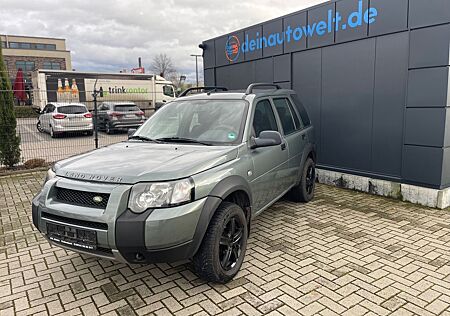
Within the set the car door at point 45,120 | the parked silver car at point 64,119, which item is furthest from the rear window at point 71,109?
the car door at point 45,120

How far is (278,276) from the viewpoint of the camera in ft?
11.2

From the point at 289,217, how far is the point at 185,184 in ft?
8.86

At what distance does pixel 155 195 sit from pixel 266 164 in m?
1.74

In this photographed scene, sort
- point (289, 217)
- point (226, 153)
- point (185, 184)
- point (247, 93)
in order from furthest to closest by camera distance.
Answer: point (289, 217), point (247, 93), point (226, 153), point (185, 184)

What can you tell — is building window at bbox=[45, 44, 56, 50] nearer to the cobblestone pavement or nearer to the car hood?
the cobblestone pavement

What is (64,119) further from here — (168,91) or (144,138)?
(144,138)

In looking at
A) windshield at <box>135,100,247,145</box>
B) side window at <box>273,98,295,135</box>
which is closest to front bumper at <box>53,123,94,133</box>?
windshield at <box>135,100,247,145</box>

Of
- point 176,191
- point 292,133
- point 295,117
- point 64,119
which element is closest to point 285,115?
point 292,133

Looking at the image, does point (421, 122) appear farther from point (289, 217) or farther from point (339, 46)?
point (289, 217)

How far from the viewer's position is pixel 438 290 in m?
3.12

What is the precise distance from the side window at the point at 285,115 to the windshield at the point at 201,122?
0.93m

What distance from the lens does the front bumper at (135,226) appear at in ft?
8.68

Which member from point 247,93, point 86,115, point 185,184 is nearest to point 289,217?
point 247,93

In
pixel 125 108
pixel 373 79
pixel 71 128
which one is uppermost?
pixel 373 79
